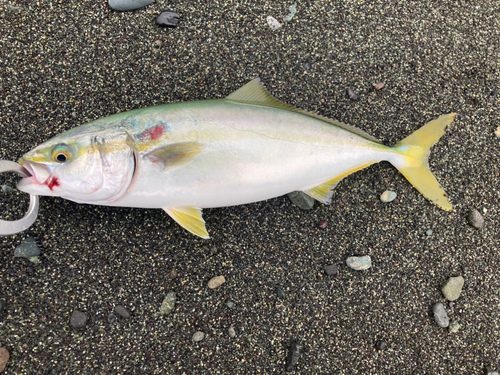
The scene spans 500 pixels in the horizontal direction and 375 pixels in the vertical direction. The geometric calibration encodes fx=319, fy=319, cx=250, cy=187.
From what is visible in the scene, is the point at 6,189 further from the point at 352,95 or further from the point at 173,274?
the point at 352,95

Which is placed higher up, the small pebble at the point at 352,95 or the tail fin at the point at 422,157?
the small pebble at the point at 352,95

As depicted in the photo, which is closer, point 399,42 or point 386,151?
point 386,151

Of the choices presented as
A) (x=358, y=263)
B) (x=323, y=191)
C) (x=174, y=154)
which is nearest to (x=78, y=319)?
(x=174, y=154)

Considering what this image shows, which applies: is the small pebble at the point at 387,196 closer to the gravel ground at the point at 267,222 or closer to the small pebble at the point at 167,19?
the gravel ground at the point at 267,222

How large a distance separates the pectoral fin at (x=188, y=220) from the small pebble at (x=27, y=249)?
2.96 feet

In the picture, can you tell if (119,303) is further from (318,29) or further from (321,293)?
(318,29)

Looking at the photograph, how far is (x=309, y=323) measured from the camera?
2146 mm

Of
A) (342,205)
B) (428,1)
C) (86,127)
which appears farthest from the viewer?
(428,1)

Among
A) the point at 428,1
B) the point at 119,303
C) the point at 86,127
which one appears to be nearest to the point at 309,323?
the point at 119,303

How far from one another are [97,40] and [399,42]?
2.14 meters

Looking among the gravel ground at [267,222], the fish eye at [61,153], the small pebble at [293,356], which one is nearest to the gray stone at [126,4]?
the gravel ground at [267,222]

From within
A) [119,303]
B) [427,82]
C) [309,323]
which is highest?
[427,82]

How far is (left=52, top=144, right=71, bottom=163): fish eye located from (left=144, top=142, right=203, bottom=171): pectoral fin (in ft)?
1.28

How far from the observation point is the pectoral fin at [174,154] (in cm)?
171
